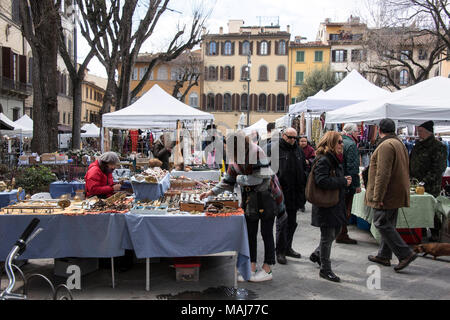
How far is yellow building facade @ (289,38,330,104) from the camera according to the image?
145 feet

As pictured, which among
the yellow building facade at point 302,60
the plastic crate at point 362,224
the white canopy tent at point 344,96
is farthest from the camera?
the yellow building facade at point 302,60

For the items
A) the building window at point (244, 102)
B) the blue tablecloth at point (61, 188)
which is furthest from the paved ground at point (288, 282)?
the building window at point (244, 102)

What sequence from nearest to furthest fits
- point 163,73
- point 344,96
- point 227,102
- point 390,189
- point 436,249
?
point 390,189 → point 436,249 → point 344,96 → point 227,102 → point 163,73

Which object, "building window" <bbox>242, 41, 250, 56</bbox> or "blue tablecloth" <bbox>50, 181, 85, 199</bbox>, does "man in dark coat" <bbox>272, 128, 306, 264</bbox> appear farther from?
"building window" <bbox>242, 41, 250, 56</bbox>

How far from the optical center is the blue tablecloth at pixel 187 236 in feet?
13.6

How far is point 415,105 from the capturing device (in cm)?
652

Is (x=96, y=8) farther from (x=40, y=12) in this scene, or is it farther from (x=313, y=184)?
(x=313, y=184)

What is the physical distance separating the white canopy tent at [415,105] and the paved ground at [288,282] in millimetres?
2272

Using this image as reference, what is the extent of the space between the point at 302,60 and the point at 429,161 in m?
40.2

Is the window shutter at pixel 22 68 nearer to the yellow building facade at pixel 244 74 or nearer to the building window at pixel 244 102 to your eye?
the yellow building facade at pixel 244 74

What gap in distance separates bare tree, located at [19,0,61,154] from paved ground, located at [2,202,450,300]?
5932mm

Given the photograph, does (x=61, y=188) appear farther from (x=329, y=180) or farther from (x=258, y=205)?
(x=329, y=180)

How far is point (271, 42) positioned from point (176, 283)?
140ft

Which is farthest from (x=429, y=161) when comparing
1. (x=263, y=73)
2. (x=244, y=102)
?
(x=263, y=73)
